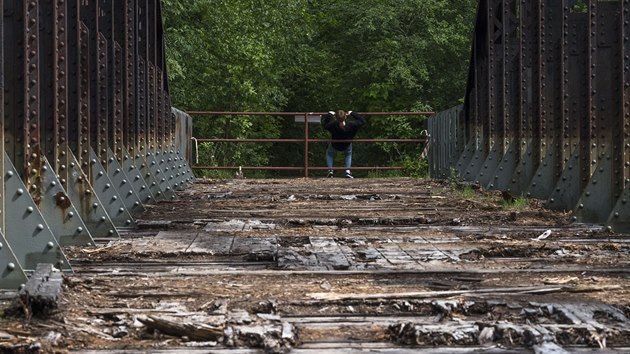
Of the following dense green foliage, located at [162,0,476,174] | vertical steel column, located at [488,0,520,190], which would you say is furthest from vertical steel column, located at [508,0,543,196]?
dense green foliage, located at [162,0,476,174]

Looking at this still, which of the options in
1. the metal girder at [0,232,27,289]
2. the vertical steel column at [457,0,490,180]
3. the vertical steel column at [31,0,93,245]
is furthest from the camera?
the vertical steel column at [457,0,490,180]

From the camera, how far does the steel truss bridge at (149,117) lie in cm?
854

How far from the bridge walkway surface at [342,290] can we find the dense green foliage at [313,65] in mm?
27845

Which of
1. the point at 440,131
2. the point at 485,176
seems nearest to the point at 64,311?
the point at 485,176

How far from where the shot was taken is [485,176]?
19.4 metres

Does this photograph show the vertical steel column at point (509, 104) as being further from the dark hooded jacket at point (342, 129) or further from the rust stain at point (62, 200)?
the dark hooded jacket at point (342, 129)

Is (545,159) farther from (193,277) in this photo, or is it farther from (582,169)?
(193,277)

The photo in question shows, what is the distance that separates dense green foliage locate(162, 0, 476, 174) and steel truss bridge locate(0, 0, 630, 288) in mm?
19331

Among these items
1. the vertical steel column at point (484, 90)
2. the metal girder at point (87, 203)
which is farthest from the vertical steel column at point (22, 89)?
the vertical steel column at point (484, 90)

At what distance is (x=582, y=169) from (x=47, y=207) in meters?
6.18

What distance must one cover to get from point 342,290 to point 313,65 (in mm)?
46324

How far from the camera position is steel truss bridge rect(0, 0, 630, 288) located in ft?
28.0

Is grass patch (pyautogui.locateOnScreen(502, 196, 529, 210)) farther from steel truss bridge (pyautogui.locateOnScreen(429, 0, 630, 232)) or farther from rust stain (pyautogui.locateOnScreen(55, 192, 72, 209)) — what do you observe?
rust stain (pyautogui.locateOnScreen(55, 192, 72, 209))

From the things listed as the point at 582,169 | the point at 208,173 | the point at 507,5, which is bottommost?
the point at 208,173
